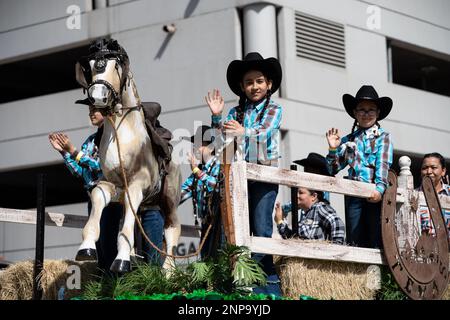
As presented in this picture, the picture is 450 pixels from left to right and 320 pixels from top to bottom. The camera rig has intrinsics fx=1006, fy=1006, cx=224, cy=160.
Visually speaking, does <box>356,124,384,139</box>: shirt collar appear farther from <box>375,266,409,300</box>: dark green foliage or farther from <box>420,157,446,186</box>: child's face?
<box>420,157,446,186</box>: child's face

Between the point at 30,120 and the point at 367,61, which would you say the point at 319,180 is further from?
the point at 30,120

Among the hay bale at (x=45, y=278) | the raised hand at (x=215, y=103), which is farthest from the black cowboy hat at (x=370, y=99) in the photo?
the hay bale at (x=45, y=278)

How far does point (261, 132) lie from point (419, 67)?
16.5 m

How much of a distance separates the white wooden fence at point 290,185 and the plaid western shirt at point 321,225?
64 centimetres

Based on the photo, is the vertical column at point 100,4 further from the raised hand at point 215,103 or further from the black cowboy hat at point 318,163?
the raised hand at point 215,103

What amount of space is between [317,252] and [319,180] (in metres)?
0.64

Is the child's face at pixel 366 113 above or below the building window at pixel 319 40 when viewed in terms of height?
below

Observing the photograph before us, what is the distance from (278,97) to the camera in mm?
18469

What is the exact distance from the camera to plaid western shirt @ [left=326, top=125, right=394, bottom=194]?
9.16 meters

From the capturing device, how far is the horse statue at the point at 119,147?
307 inches

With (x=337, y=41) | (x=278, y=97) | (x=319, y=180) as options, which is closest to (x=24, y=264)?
(x=319, y=180)

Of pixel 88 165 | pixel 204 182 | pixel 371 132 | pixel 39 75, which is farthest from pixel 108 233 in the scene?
pixel 39 75

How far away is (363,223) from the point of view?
30.3ft

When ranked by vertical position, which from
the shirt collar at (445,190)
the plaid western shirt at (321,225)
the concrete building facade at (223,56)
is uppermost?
the concrete building facade at (223,56)
